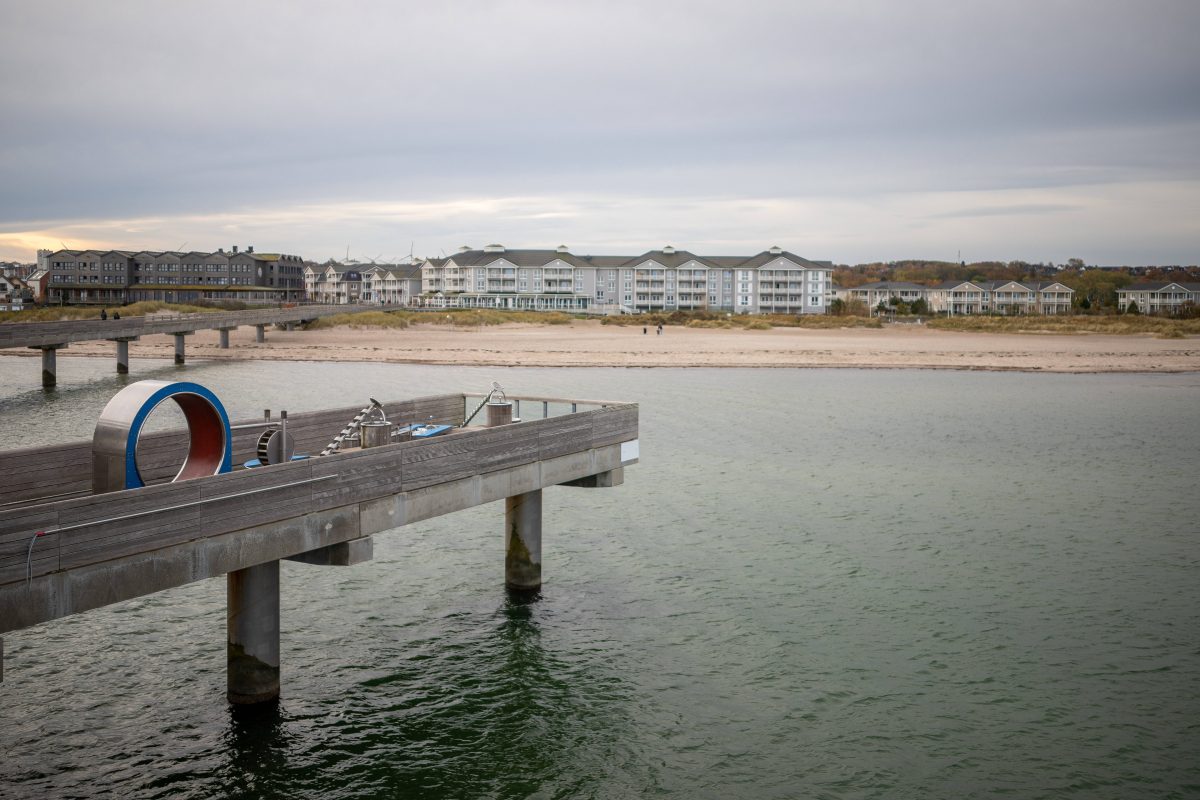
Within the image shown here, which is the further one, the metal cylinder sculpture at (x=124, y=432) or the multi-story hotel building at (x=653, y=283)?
the multi-story hotel building at (x=653, y=283)

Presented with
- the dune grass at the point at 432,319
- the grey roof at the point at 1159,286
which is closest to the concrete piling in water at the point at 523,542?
the dune grass at the point at 432,319

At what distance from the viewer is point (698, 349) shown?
81.0m

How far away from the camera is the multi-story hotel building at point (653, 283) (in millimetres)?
162125

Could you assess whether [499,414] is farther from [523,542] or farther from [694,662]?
[694,662]

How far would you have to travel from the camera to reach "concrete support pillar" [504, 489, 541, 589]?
56.7ft

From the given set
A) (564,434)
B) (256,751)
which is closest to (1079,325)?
(564,434)

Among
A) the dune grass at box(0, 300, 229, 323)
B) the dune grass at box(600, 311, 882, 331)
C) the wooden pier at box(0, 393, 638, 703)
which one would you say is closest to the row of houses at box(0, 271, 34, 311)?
the dune grass at box(0, 300, 229, 323)

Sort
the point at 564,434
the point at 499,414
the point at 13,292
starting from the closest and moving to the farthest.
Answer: the point at 499,414 < the point at 564,434 < the point at 13,292

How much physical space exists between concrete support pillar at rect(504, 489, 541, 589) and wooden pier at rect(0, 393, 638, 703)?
1.0 inches

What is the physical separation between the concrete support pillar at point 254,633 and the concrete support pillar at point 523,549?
5486 millimetres

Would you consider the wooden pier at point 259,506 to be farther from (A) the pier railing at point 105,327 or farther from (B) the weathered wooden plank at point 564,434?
(A) the pier railing at point 105,327

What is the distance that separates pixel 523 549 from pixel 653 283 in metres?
148

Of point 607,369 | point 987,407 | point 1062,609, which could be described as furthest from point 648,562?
point 607,369

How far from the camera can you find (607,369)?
6806 cm
